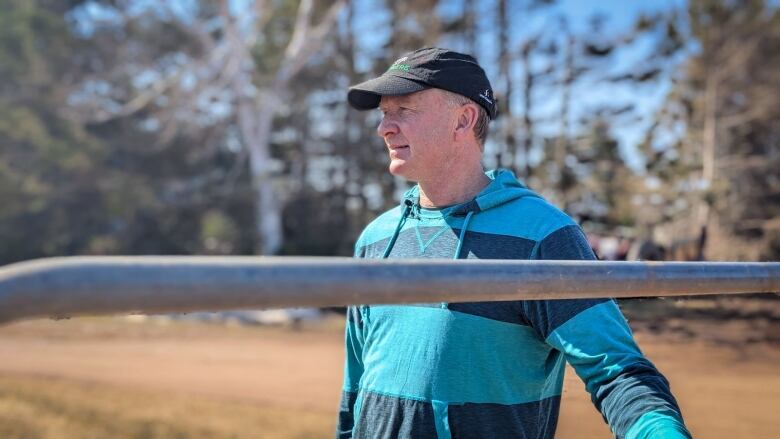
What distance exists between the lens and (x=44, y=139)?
2080cm

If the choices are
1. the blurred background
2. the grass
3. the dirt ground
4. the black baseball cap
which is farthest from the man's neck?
the blurred background

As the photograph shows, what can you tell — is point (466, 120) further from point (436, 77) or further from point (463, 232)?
point (463, 232)

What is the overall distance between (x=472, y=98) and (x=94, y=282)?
1.47m

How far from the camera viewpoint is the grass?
6.72 m

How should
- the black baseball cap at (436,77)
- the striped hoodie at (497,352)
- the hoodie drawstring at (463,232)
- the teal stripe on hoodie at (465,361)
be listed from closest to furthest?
the striped hoodie at (497,352)
the teal stripe on hoodie at (465,361)
the hoodie drawstring at (463,232)
the black baseball cap at (436,77)

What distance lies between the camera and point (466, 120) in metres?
2.06

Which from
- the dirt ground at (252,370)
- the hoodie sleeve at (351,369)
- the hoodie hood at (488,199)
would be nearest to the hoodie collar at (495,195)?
the hoodie hood at (488,199)

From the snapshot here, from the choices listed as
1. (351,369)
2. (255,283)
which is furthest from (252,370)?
(255,283)

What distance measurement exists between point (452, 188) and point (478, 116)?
23 centimetres

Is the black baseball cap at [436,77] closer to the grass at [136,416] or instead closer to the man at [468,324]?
the man at [468,324]

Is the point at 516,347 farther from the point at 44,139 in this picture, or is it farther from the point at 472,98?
the point at 44,139

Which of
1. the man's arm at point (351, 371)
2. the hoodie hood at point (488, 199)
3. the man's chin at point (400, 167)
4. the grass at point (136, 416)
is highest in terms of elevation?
the man's chin at point (400, 167)

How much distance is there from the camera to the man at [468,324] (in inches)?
62.5

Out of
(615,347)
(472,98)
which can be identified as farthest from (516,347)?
(472,98)
